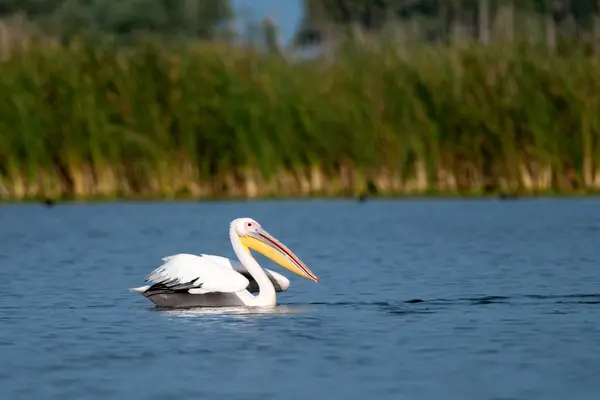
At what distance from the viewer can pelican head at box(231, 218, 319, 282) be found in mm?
12984

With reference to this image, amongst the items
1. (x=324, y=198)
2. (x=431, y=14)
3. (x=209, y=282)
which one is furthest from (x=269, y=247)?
(x=431, y=14)

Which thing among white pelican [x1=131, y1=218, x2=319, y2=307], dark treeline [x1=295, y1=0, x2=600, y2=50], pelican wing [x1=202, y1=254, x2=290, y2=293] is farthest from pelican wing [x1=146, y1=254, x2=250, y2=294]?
dark treeline [x1=295, y1=0, x2=600, y2=50]

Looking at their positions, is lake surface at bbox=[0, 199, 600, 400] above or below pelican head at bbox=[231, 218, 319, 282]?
below

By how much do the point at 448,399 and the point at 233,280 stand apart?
12.9 ft

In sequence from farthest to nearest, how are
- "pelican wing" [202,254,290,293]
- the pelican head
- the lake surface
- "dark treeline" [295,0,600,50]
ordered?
"dark treeline" [295,0,600,50]
the pelican head
"pelican wing" [202,254,290,293]
the lake surface

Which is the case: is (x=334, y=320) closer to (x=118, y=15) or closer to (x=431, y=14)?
(x=431, y=14)

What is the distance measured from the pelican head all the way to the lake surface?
31cm

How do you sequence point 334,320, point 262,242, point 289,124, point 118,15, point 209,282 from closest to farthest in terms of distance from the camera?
point 334,320 < point 209,282 < point 262,242 < point 289,124 < point 118,15

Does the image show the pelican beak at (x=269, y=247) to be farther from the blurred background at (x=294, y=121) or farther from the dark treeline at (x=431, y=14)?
the dark treeline at (x=431, y=14)

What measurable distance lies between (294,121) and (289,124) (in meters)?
0.10

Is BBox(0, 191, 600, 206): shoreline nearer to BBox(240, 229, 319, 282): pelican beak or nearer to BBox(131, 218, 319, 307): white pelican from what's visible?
BBox(240, 229, 319, 282): pelican beak

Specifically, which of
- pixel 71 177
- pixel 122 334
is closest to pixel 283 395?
pixel 122 334


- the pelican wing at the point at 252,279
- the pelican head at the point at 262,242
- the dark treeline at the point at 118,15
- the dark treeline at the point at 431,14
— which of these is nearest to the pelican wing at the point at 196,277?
the pelican wing at the point at 252,279

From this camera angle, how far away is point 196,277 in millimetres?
11906
